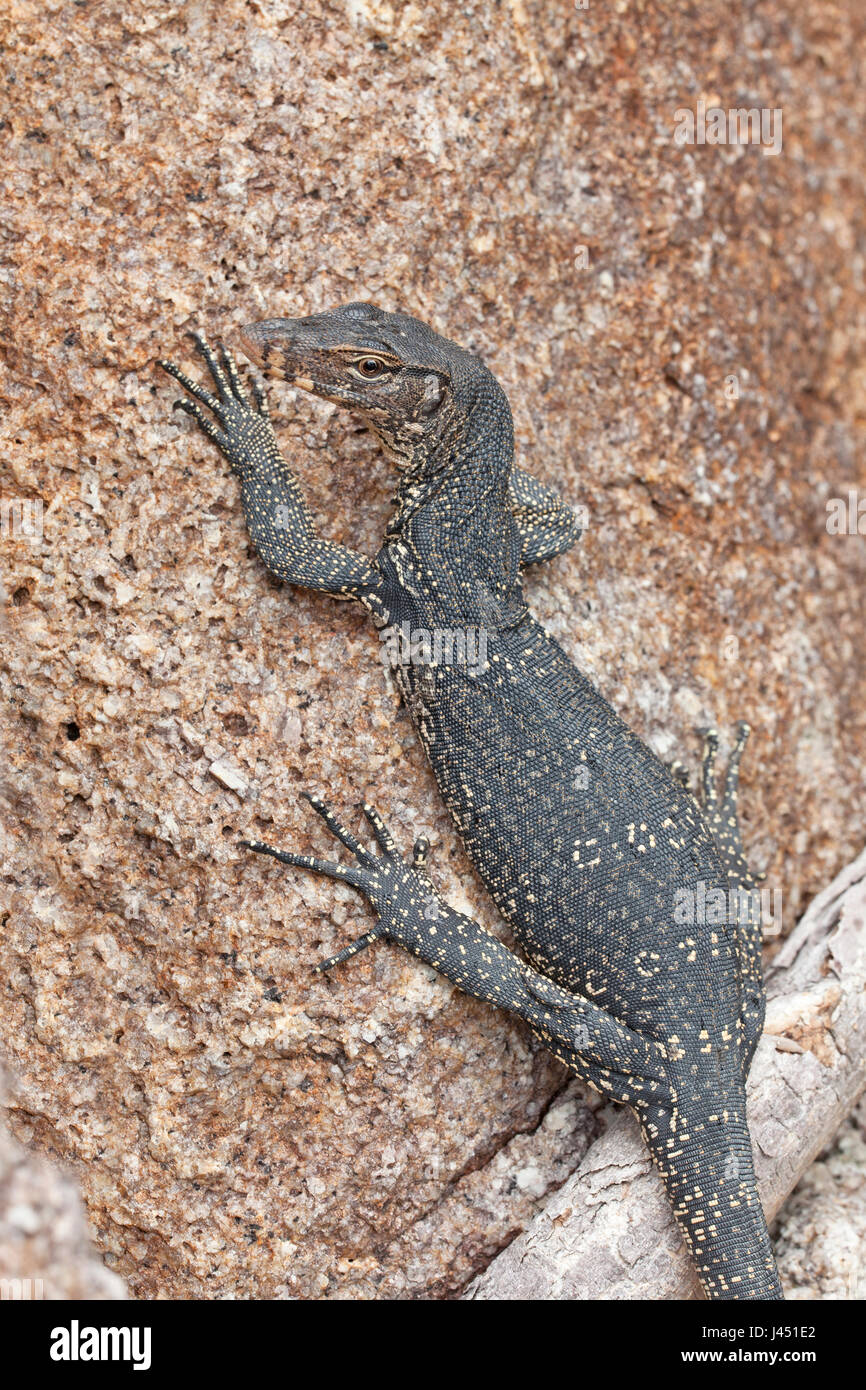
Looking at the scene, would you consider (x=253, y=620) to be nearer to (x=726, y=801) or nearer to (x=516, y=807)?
(x=516, y=807)

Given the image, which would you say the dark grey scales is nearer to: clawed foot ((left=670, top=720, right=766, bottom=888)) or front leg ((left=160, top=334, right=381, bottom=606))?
front leg ((left=160, top=334, right=381, bottom=606))

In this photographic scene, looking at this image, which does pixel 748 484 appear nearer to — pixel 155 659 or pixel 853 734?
pixel 853 734

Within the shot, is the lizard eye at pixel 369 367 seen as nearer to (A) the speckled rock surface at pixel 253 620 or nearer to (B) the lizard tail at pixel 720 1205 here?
(A) the speckled rock surface at pixel 253 620

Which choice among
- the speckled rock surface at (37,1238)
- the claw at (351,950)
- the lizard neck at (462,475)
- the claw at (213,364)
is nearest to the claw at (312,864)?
the claw at (351,950)

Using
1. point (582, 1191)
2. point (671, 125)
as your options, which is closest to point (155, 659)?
point (582, 1191)
